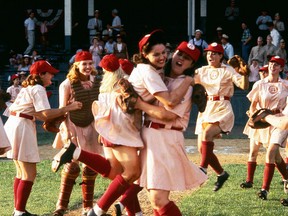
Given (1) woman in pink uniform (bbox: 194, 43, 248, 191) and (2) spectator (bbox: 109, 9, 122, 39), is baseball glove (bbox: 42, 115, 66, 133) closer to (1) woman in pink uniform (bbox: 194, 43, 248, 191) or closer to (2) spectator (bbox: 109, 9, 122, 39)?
(1) woman in pink uniform (bbox: 194, 43, 248, 191)

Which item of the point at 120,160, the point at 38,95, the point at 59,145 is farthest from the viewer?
the point at 59,145

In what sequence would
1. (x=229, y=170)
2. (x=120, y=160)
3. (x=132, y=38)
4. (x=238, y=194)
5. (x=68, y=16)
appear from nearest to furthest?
(x=120, y=160)
(x=238, y=194)
(x=229, y=170)
(x=68, y=16)
(x=132, y=38)

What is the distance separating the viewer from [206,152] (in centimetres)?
1211

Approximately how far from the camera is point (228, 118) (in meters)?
12.4

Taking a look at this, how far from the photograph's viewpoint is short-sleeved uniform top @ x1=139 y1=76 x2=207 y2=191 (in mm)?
8031

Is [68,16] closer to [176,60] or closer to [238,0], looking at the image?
[238,0]

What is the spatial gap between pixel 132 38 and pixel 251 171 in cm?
1816

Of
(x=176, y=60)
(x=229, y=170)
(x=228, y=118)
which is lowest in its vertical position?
(x=229, y=170)

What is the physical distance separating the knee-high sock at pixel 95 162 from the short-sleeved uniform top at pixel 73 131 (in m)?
1.03

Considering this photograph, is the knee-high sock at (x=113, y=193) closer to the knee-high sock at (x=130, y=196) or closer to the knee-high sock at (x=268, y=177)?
the knee-high sock at (x=130, y=196)

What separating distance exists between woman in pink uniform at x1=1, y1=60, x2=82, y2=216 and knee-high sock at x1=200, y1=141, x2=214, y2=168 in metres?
2.91

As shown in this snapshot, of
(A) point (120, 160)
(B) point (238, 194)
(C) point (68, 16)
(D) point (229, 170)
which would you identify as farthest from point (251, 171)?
(C) point (68, 16)

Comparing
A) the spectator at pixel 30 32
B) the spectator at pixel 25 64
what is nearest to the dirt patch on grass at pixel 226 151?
the spectator at pixel 25 64

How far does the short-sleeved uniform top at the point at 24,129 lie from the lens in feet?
31.8
